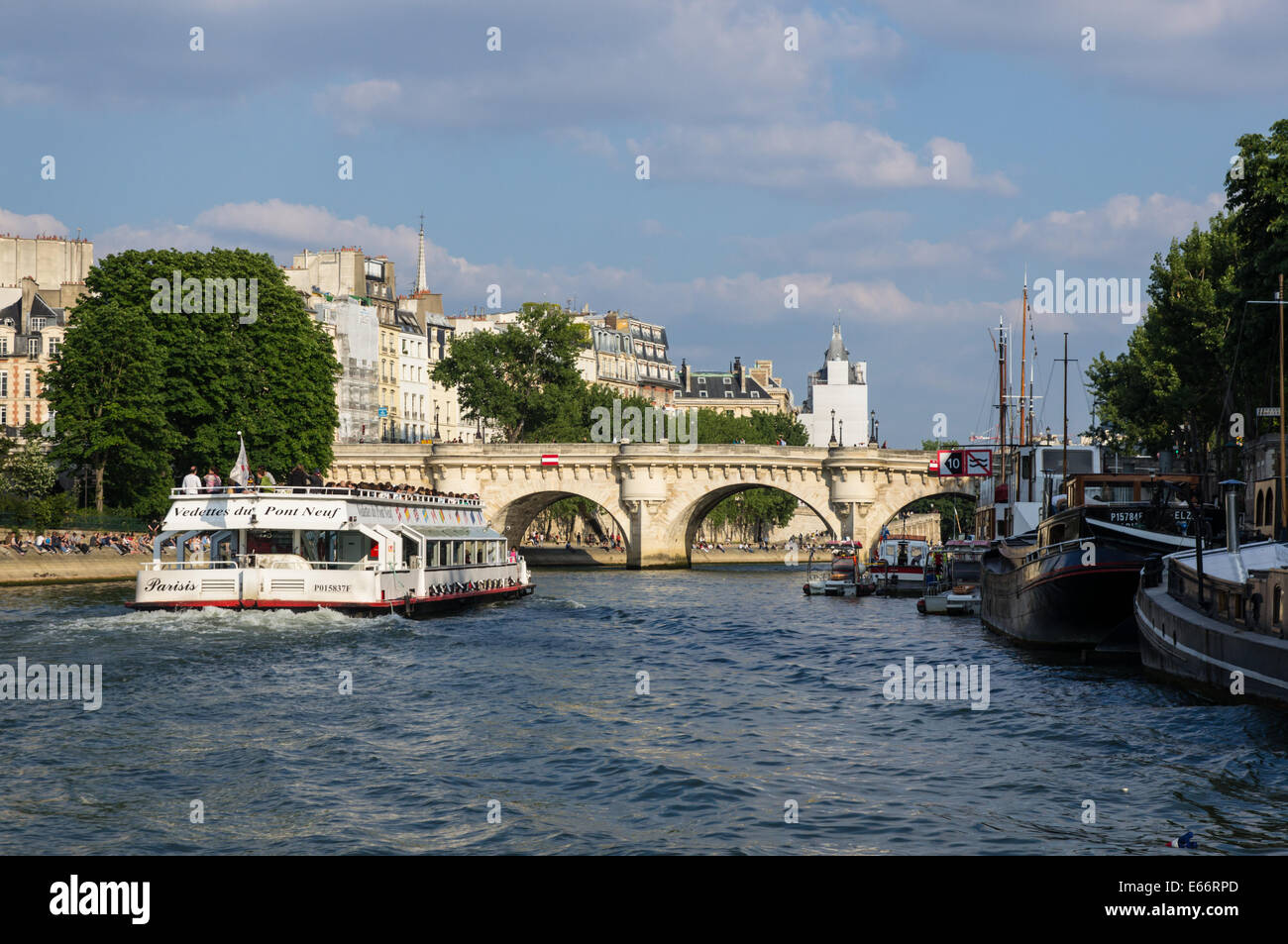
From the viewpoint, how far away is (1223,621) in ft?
70.9

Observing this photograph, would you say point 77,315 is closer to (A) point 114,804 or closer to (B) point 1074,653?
(B) point 1074,653

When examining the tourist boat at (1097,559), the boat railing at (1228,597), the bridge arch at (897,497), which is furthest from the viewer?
the bridge arch at (897,497)

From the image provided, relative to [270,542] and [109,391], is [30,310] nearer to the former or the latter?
[109,391]

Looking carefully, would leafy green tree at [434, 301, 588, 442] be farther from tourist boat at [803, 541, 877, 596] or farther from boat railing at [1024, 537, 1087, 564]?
boat railing at [1024, 537, 1087, 564]

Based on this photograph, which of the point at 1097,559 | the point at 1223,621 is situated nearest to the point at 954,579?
the point at 1097,559

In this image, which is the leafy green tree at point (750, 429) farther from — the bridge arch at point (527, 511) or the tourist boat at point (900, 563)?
the tourist boat at point (900, 563)

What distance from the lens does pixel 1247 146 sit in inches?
1607

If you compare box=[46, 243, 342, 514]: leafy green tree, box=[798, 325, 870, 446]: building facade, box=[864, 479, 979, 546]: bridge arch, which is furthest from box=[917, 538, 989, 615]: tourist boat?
box=[798, 325, 870, 446]: building facade

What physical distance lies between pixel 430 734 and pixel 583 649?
13.1 meters

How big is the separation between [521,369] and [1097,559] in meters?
75.4

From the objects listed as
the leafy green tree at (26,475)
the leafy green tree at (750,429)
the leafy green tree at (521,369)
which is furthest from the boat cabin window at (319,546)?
the leafy green tree at (750,429)

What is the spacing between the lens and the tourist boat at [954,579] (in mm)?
50000

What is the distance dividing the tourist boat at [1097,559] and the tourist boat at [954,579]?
10458mm
